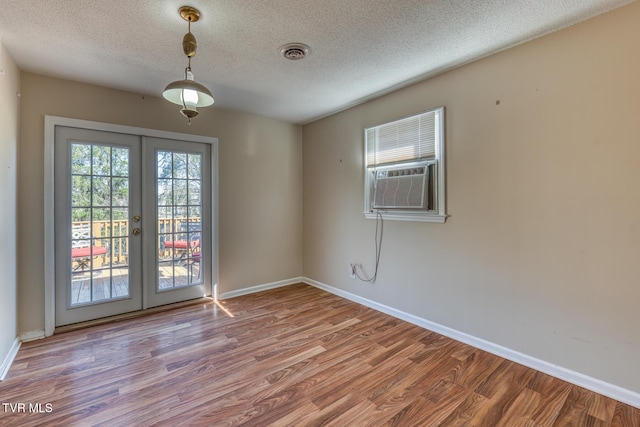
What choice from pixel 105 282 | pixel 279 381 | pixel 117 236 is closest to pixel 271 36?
pixel 279 381

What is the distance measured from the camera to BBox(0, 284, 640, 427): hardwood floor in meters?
1.71

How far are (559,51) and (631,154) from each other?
34.0 inches

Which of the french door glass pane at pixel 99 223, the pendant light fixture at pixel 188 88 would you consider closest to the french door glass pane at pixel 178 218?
the french door glass pane at pixel 99 223

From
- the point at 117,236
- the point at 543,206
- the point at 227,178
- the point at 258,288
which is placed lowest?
the point at 258,288

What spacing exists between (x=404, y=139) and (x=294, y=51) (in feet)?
4.62

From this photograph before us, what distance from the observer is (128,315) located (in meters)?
3.18

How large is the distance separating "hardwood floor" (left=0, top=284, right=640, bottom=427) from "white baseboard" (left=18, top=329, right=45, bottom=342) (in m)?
0.14

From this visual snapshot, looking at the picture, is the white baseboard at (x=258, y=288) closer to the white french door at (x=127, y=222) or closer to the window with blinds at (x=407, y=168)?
the white french door at (x=127, y=222)

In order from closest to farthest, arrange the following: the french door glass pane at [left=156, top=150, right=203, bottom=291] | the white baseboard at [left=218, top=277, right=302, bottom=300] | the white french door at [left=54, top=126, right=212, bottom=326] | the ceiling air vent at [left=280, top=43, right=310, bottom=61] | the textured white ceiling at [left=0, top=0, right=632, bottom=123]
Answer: the textured white ceiling at [left=0, top=0, right=632, bottom=123]
the ceiling air vent at [left=280, top=43, right=310, bottom=61]
the white french door at [left=54, top=126, right=212, bottom=326]
the french door glass pane at [left=156, top=150, right=203, bottom=291]
the white baseboard at [left=218, top=277, right=302, bottom=300]

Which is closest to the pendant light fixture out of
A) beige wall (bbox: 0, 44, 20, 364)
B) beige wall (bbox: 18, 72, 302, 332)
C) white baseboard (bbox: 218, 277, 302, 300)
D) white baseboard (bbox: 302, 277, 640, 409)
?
beige wall (bbox: 0, 44, 20, 364)

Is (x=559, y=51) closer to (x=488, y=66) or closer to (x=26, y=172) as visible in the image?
(x=488, y=66)

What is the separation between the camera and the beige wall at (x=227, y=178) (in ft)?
8.71

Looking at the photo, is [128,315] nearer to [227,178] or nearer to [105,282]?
[105,282]

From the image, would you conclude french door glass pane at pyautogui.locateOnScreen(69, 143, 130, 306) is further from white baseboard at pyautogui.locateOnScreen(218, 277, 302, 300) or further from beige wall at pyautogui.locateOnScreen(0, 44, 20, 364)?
white baseboard at pyautogui.locateOnScreen(218, 277, 302, 300)
